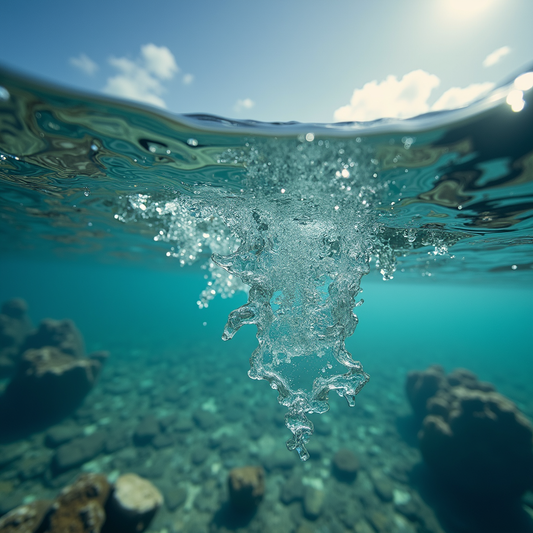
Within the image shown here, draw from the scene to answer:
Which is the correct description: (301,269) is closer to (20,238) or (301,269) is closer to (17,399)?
(17,399)

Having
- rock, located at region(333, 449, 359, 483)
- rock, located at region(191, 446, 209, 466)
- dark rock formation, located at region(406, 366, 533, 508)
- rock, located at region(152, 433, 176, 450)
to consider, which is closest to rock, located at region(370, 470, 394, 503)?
rock, located at region(333, 449, 359, 483)

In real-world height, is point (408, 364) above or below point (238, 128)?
below

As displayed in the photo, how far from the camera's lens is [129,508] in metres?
5.94

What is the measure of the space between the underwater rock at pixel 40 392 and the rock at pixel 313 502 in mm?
12127

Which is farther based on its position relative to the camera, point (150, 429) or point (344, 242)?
point (150, 429)

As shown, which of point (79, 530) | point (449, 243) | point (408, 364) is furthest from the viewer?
point (408, 364)

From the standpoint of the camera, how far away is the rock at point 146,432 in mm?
10312

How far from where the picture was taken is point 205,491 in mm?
8094

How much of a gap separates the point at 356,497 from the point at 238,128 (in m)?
12.0

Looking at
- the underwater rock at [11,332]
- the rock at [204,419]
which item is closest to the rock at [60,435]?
the rock at [204,419]

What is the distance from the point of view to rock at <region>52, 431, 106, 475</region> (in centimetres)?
854

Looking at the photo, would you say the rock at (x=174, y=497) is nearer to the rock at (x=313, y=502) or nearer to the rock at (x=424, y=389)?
the rock at (x=313, y=502)

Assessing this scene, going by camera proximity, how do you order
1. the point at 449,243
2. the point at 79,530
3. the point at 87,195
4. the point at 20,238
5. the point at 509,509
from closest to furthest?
1. the point at 79,530
2. the point at 509,509
3. the point at 87,195
4. the point at 449,243
5. the point at 20,238

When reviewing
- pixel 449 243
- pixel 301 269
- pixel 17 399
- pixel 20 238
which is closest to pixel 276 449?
pixel 301 269
